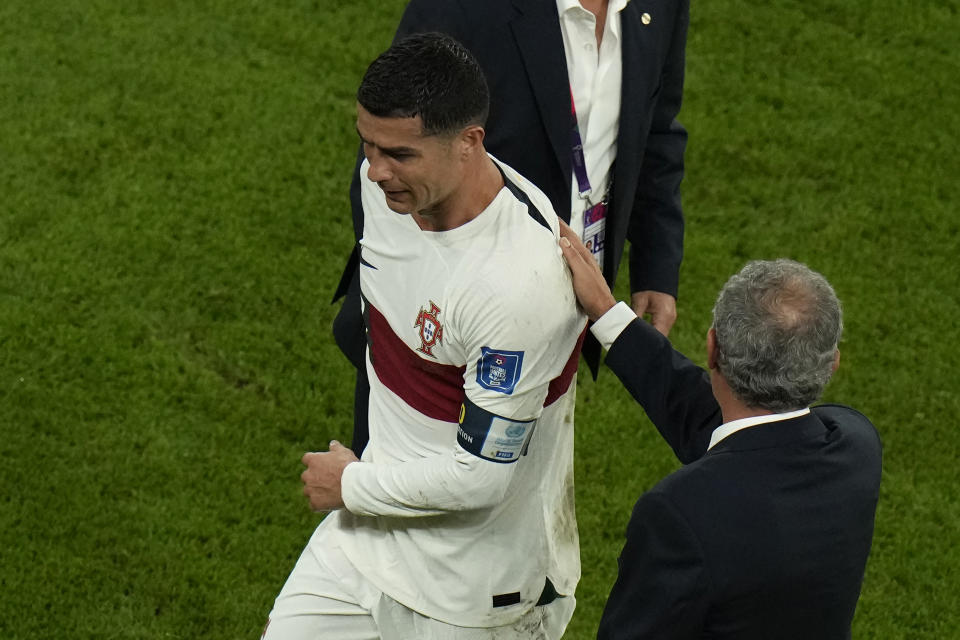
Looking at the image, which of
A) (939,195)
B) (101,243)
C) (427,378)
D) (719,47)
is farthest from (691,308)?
(427,378)

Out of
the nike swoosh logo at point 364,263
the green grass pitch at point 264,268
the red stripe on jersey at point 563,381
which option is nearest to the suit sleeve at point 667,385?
the red stripe on jersey at point 563,381

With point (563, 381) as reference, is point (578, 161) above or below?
above

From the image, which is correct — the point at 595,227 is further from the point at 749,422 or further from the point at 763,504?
the point at 763,504

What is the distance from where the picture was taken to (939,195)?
246 inches

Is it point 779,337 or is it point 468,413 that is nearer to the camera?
point 779,337

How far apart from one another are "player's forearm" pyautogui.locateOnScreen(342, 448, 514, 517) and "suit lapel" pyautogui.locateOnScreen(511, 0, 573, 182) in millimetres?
846

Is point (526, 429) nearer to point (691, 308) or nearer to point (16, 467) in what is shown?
point (16, 467)

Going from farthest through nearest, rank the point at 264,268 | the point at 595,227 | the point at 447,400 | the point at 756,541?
the point at 264,268, the point at 595,227, the point at 447,400, the point at 756,541

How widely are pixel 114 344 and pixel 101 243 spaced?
2.03 feet

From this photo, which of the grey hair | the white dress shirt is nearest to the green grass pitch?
the white dress shirt

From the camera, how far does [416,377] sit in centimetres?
288

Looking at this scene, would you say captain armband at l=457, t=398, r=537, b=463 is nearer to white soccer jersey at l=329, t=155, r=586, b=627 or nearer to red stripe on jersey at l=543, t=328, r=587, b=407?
white soccer jersey at l=329, t=155, r=586, b=627

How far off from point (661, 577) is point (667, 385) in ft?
2.10

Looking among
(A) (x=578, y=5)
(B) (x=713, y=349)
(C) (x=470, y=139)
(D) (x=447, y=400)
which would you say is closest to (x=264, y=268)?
(A) (x=578, y=5)
